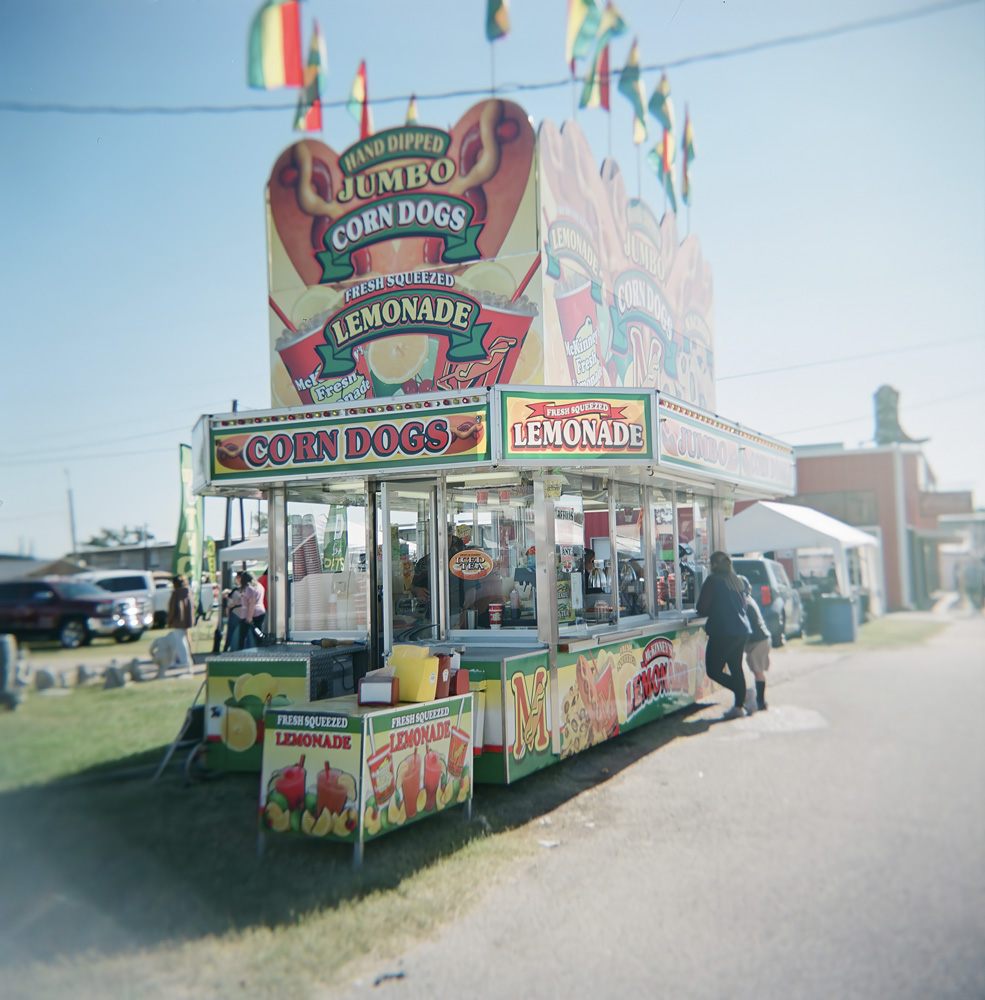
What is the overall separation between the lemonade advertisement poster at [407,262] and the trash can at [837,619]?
899 cm

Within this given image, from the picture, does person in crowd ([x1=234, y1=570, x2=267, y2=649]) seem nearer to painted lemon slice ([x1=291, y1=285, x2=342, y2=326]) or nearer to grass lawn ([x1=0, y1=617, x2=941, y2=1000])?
painted lemon slice ([x1=291, y1=285, x2=342, y2=326])

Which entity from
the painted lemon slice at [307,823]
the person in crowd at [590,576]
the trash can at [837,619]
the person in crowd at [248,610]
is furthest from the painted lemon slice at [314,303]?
the trash can at [837,619]

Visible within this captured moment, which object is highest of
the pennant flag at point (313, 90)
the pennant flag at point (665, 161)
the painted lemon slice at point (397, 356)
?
the pennant flag at point (665, 161)

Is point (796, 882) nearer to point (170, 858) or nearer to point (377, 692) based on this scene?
point (377, 692)

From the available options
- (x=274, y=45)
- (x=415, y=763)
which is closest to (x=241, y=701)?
(x=415, y=763)

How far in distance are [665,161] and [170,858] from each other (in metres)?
9.56

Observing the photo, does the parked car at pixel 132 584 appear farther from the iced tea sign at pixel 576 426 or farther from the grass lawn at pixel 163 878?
the iced tea sign at pixel 576 426

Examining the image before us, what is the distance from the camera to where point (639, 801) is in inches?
227

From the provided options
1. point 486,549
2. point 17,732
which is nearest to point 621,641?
point 486,549

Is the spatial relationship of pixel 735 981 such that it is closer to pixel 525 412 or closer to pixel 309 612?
pixel 525 412

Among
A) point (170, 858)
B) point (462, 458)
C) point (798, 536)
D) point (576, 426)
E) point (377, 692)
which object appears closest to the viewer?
point (170, 858)

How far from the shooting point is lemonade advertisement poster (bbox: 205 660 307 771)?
6.78 metres

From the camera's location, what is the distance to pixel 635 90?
28.9ft

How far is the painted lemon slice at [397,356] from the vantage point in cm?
784
